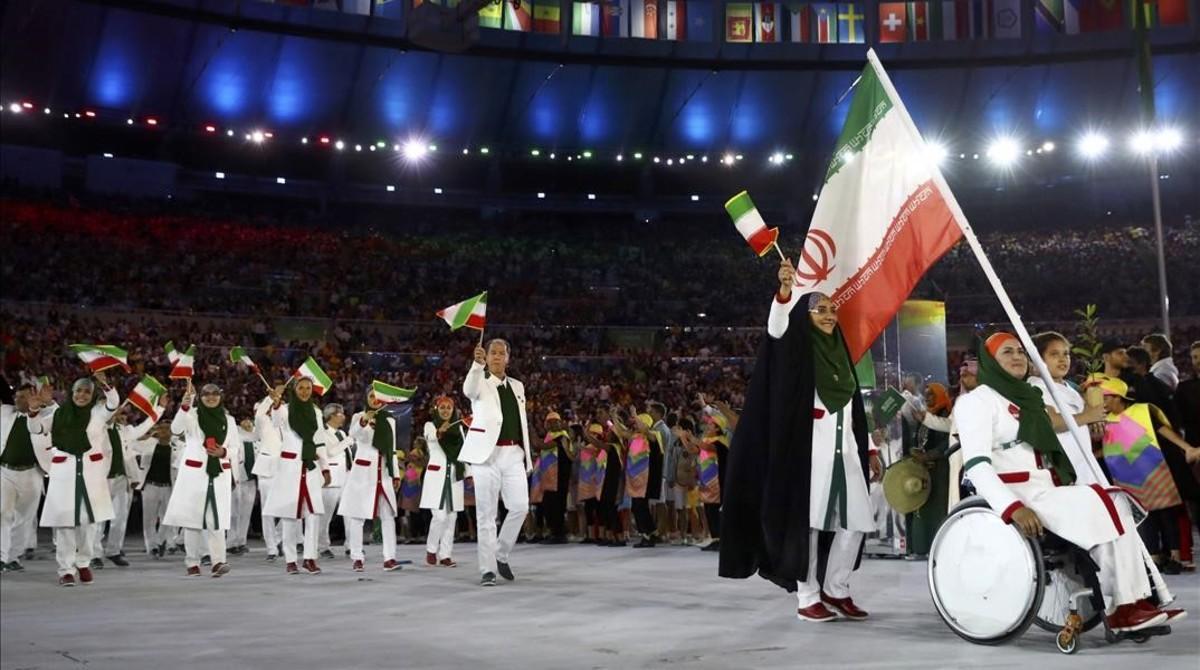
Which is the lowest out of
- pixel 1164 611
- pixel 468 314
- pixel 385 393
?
pixel 1164 611

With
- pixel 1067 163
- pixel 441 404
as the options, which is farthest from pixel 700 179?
pixel 441 404

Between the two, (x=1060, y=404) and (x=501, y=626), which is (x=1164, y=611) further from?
(x=501, y=626)

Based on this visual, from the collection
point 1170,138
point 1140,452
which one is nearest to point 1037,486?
point 1140,452

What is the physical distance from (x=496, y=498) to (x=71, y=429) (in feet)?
12.8

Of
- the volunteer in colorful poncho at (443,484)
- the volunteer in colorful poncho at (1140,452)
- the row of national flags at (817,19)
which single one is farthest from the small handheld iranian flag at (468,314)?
the row of national flags at (817,19)

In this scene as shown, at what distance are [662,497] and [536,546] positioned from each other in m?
1.78

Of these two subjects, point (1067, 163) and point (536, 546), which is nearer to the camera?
point (536, 546)

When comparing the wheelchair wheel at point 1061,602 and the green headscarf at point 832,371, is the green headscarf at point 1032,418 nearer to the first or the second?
the wheelchair wheel at point 1061,602

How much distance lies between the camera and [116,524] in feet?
42.4

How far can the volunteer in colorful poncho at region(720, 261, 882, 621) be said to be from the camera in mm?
6566

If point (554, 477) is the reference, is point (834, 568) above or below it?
below

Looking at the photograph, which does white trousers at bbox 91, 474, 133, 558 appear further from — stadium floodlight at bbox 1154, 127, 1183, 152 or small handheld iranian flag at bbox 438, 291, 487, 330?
stadium floodlight at bbox 1154, 127, 1183, 152

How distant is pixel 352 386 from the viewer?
24.0 metres

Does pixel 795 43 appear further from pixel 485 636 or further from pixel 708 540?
pixel 485 636
